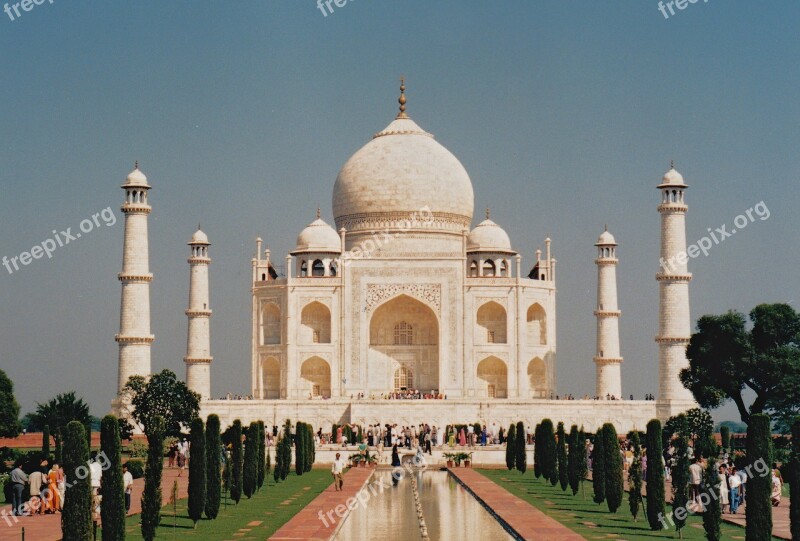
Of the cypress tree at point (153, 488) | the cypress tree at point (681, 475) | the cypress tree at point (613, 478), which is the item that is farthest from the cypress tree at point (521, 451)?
the cypress tree at point (153, 488)

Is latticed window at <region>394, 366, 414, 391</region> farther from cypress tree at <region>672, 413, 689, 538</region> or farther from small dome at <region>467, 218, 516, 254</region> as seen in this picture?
cypress tree at <region>672, 413, 689, 538</region>

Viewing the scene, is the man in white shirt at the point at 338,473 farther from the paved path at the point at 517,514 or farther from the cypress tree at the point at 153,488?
the cypress tree at the point at 153,488

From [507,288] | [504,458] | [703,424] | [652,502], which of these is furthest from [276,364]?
[652,502]

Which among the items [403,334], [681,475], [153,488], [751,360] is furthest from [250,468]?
[403,334]

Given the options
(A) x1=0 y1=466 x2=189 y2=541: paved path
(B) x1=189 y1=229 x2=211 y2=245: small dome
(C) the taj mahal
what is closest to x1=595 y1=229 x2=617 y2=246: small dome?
(C) the taj mahal

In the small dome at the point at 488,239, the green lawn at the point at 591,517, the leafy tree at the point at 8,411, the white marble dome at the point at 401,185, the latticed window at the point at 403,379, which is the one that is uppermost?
the white marble dome at the point at 401,185

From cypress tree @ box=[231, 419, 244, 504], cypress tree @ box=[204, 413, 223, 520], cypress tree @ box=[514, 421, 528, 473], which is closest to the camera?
cypress tree @ box=[204, 413, 223, 520]

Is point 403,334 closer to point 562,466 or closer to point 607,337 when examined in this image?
point 607,337
